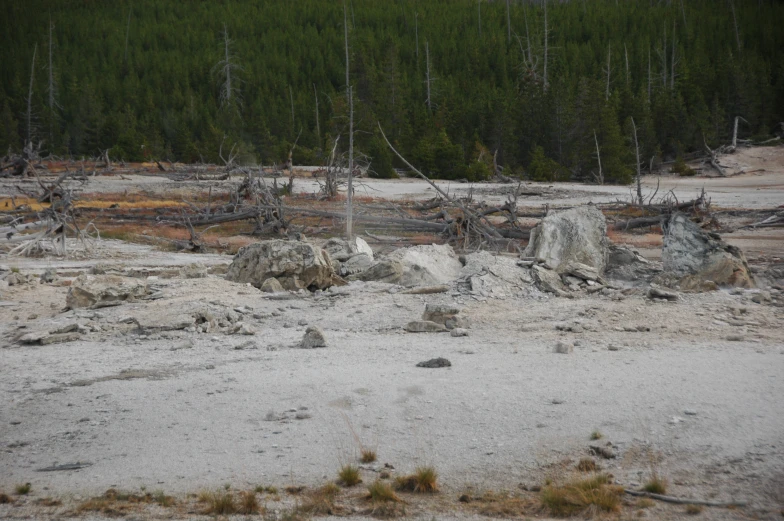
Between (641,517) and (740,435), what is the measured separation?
4.87 feet

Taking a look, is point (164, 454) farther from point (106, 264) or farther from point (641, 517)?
point (106, 264)

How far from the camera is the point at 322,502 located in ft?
15.7

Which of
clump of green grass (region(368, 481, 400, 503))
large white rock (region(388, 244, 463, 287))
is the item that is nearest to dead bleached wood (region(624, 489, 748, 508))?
clump of green grass (region(368, 481, 400, 503))

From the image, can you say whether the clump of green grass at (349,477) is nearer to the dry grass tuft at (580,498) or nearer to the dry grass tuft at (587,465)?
the dry grass tuft at (580,498)

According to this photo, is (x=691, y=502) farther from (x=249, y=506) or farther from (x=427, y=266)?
(x=427, y=266)

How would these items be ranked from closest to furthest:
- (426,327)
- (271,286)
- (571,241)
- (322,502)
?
(322,502)
(426,327)
(271,286)
(571,241)

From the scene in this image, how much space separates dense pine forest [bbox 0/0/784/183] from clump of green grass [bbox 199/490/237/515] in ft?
80.9

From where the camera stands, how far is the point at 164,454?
5.64m

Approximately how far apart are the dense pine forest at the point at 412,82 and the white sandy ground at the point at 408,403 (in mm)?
20843

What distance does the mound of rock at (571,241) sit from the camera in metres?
12.5

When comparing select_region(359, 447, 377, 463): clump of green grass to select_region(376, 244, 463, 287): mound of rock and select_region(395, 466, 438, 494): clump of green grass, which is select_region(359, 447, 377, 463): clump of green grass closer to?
select_region(395, 466, 438, 494): clump of green grass

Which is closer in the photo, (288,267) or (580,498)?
(580,498)

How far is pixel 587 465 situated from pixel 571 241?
25.4 feet

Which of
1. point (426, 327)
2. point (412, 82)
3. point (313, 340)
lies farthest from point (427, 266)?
point (412, 82)
